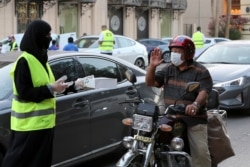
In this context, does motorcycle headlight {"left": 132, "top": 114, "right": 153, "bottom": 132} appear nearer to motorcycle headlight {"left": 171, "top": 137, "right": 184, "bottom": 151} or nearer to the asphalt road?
motorcycle headlight {"left": 171, "top": 137, "right": 184, "bottom": 151}

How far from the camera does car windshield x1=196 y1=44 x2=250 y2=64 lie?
36.3ft

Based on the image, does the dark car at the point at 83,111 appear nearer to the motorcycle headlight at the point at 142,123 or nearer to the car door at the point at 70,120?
the car door at the point at 70,120

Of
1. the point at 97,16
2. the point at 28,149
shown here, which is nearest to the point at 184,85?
the point at 28,149

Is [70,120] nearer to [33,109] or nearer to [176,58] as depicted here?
[33,109]

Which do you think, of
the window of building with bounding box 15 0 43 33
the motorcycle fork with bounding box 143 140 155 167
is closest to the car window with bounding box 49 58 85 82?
the motorcycle fork with bounding box 143 140 155 167

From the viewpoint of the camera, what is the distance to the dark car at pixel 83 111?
552 cm

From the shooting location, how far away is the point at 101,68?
258 inches

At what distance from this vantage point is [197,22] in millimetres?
51969

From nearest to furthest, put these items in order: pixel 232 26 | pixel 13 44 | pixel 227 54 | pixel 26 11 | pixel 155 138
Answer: pixel 155 138
pixel 227 54
pixel 13 44
pixel 26 11
pixel 232 26

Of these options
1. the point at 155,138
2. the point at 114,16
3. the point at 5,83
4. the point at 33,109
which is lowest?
the point at 155,138

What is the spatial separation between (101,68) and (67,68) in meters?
0.66

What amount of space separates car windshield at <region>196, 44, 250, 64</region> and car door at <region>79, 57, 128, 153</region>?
4.90 meters

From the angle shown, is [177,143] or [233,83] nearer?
[177,143]

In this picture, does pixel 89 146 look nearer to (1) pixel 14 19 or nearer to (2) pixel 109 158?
(2) pixel 109 158
